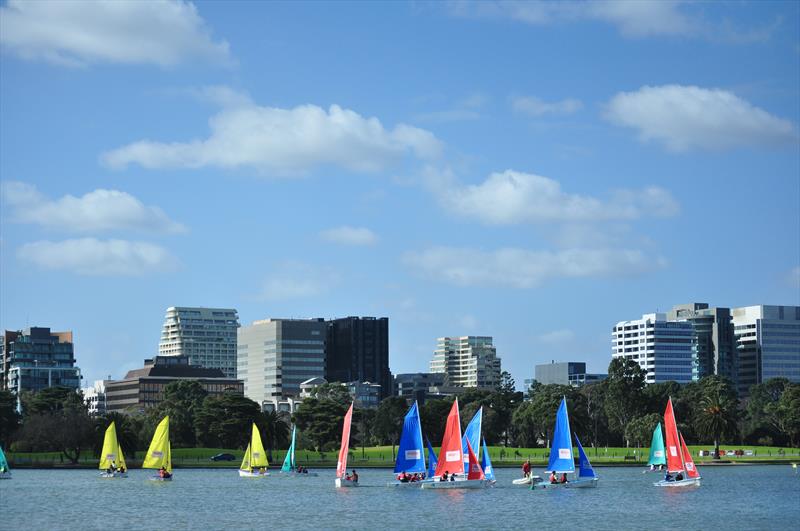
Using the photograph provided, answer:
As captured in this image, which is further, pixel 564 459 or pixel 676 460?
pixel 676 460

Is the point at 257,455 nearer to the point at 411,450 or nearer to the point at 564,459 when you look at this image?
the point at 411,450

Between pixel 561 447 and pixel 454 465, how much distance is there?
1022 centimetres

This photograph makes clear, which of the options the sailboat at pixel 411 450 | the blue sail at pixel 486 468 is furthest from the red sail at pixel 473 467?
the sailboat at pixel 411 450

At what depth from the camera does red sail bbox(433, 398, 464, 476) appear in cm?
11506

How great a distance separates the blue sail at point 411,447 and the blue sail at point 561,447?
12.1m

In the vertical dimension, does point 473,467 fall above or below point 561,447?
below

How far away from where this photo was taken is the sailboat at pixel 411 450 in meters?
117

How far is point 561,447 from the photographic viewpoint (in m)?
121

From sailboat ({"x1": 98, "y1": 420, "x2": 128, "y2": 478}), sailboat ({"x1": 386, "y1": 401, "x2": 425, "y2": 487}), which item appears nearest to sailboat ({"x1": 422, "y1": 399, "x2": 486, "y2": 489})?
sailboat ({"x1": 386, "y1": 401, "x2": 425, "y2": 487})

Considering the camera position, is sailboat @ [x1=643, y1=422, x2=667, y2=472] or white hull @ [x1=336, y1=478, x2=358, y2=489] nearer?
white hull @ [x1=336, y1=478, x2=358, y2=489]

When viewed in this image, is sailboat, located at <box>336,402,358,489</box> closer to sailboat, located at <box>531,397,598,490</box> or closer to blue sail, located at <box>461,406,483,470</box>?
blue sail, located at <box>461,406,483,470</box>

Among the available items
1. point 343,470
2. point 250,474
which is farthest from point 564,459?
point 250,474

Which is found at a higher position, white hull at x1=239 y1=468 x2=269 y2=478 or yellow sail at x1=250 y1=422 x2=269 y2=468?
yellow sail at x1=250 y1=422 x2=269 y2=468

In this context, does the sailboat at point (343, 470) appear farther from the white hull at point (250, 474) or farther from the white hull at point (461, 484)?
the white hull at point (250, 474)
